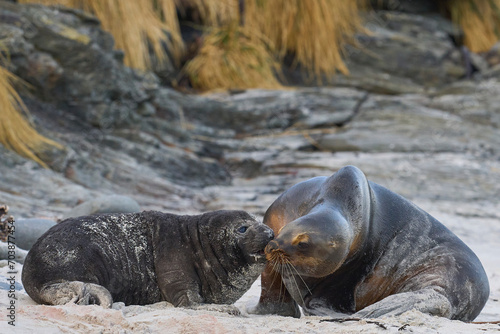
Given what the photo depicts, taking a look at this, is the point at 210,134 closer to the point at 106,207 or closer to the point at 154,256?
the point at 106,207

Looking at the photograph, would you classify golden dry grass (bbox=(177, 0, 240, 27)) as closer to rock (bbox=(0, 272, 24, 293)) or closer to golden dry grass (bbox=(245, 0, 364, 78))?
golden dry grass (bbox=(245, 0, 364, 78))

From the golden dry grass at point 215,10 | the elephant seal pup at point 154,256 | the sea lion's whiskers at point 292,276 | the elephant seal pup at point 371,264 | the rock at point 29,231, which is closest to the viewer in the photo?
the sea lion's whiskers at point 292,276

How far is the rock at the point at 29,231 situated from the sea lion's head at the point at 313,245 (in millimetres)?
2100

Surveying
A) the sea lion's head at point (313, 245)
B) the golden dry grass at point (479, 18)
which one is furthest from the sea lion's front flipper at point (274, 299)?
the golden dry grass at point (479, 18)

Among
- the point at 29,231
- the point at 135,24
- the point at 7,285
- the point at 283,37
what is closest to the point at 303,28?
the point at 283,37

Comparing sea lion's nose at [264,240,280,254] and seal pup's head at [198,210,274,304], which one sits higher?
sea lion's nose at [264,240,280,254]

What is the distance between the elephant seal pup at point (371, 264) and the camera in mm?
3584

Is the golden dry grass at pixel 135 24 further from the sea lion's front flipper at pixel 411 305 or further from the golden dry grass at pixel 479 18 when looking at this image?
the sea lion's front flipper at pixel 411 305

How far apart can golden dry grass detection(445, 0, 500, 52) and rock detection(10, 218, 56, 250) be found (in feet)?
32.2

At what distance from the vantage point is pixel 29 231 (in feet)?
16.0

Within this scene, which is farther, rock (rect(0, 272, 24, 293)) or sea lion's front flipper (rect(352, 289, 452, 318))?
rock (rect(0, 272, 24, 293))

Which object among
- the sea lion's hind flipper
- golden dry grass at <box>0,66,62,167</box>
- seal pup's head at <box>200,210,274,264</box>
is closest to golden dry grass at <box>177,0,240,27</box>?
golden dry grass at <box>0,66,62,167</box>

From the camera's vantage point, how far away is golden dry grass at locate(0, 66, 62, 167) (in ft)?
22.7

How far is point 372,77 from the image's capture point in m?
11.3
